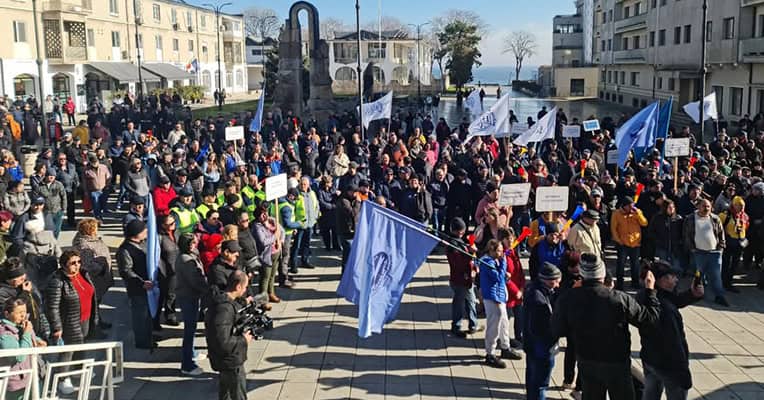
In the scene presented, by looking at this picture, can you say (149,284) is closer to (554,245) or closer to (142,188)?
(554,245)

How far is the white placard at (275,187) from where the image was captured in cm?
1107

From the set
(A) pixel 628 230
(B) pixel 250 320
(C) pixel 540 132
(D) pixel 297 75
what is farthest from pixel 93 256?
(D) pixel 297 75

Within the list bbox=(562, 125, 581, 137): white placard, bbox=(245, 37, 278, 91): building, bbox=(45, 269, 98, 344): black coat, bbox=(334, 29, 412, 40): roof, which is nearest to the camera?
bbox=(45, 269, 98, 344): black coat

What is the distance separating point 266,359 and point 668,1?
4572 cm

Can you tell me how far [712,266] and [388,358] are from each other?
549cm

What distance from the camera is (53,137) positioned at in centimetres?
2547

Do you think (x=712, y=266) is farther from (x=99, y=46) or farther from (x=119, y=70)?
(x=99, y=46)

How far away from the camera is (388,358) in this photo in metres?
8.78

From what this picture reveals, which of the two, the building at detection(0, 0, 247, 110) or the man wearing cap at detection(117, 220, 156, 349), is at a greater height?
the building at detection(0, 0, 247, 110)

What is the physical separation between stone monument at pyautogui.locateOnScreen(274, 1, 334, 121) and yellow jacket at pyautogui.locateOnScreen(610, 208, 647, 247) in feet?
72.0

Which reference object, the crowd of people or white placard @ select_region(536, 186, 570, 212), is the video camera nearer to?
the crowd of people

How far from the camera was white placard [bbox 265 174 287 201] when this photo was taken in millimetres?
11070

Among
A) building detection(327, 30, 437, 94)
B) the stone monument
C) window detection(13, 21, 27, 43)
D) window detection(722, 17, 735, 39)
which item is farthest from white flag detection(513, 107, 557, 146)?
building detection(327, 30, 437, 94)

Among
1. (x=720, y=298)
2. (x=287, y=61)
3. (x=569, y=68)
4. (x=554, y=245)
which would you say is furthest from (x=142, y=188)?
(x=569, y=68)
